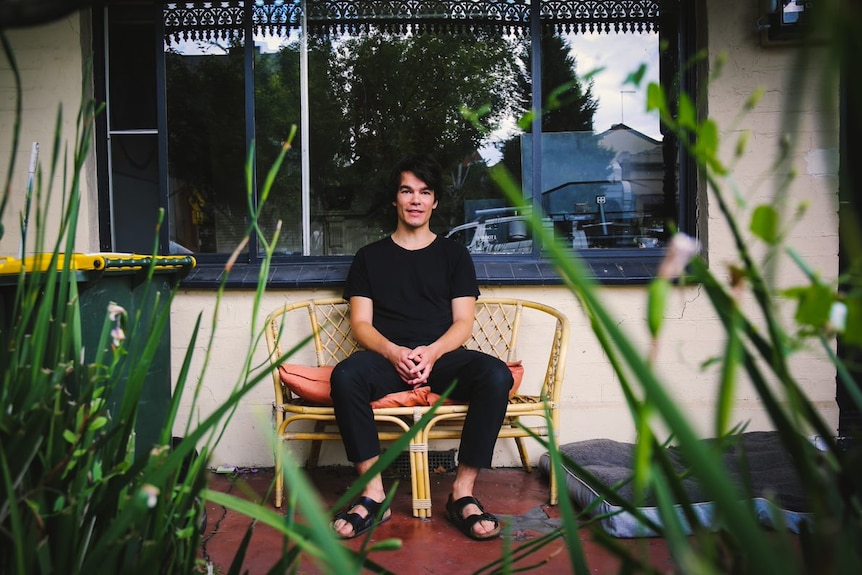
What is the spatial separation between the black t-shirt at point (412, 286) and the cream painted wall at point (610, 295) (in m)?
0.31

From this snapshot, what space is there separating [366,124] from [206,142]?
0.90 meters

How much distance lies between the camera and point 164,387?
2404 mm

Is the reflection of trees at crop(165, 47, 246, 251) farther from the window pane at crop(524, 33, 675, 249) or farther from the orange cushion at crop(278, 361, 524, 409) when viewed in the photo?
the window pane at crop(524, 33, 675, 249)

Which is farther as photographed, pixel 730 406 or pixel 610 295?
pixel 610 295

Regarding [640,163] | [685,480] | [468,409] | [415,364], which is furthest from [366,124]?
[685,480]

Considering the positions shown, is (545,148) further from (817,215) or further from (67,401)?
(67,401)

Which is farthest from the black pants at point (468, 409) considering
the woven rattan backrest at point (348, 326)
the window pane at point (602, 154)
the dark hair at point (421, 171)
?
the window pane at point (602, 154)

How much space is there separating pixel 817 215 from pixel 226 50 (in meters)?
2.94

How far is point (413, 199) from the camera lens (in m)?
3.24

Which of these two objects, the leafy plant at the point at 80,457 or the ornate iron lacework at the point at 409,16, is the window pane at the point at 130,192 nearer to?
the ornate iron lacework at the point at 409,16

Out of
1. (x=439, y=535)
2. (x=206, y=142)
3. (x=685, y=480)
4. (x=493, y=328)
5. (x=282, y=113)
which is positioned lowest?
(x=439, y=535)

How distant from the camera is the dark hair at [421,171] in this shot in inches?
128

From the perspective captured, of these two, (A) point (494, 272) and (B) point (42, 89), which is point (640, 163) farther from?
(B) point (42, 89)

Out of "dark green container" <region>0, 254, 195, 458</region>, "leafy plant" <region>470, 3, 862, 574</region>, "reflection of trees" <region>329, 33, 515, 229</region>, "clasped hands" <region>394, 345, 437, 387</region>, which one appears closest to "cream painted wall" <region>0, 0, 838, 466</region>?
"clasped hands" <region>394, 345, 437, 387</region>
